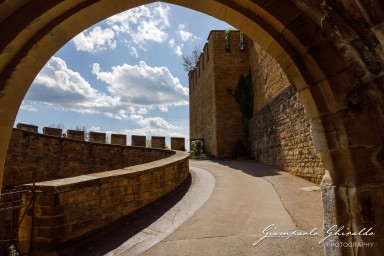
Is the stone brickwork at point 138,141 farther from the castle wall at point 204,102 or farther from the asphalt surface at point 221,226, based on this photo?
the asphalt surface at point 221,226

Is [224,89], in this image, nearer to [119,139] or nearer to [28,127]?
[119,139]

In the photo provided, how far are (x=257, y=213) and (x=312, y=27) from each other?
4260mm

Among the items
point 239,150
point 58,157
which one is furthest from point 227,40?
point 58,157

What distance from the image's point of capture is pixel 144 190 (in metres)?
6.11

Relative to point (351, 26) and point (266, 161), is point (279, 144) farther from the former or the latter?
point (351, 26)

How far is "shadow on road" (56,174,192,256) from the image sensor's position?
4129 millimetres

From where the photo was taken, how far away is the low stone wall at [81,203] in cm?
412

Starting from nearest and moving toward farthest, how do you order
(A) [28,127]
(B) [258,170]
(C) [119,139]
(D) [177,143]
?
(B) [258,170], (A) [28,127], (C) [119,139], (D) [177,143]

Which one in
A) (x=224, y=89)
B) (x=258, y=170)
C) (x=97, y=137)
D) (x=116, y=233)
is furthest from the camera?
(x=224, y=89)

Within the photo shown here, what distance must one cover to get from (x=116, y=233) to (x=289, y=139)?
6.86 m

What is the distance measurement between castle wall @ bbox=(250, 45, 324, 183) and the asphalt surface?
41.9 inches

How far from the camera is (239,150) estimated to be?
17672 millimetres

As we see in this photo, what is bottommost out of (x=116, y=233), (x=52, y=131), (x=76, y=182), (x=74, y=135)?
(x=116, y=233)

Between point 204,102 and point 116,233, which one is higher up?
point 204,102
